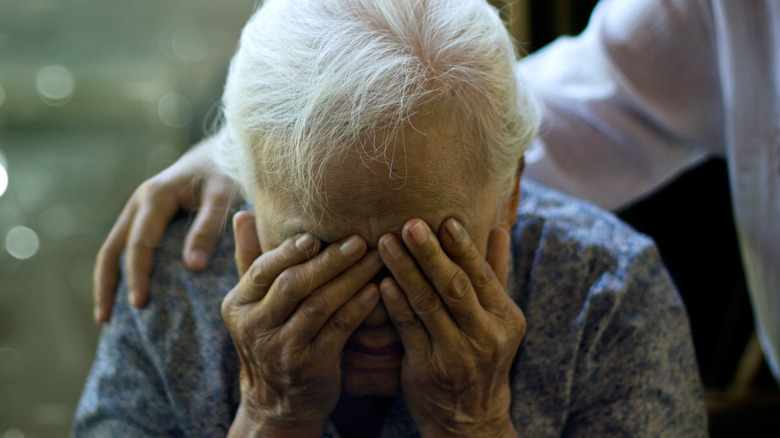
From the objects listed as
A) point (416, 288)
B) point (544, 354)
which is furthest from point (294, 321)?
point (544, 354)

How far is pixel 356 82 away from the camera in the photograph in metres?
0.65

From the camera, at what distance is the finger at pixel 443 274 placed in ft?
2.07

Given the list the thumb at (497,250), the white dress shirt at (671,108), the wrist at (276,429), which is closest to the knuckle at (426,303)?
the thumb at (497,250)

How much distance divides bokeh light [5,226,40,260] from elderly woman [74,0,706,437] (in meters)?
0.41

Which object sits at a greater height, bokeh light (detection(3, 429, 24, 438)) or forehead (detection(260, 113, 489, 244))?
forehead (detection(260, 113, 489, 244))

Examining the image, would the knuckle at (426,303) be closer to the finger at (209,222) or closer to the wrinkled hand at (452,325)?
the wrinkled hand at (452,325)

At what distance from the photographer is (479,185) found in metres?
0.71

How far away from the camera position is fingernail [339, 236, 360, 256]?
0.64 metres

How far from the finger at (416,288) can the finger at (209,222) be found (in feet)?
1.08

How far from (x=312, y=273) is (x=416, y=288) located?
11cm

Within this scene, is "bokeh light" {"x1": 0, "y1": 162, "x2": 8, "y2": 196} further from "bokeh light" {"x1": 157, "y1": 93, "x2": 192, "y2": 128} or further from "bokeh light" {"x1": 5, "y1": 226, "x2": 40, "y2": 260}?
"bokeh light" {"x1": 157, "y1": 93, "x2": 192, "y2": 128}

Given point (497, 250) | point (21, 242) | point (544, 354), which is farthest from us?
point (21, 242)

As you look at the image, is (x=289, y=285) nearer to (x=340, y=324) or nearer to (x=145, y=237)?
(x=340, y=324)

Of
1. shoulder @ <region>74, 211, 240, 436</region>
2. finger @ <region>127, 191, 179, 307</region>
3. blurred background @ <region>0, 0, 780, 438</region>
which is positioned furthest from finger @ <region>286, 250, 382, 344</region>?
blurred background @ <region>0, 0, 780, 438</region>
